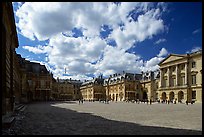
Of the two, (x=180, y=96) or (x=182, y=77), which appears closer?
(x=180, y=96)

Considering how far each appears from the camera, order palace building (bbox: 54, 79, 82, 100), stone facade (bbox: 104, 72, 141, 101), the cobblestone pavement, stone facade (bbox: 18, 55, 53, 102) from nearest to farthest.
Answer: the cobblestone pavement, stone facade (bbox: 18, 55, 53, 102), stone facade (bbox: 104, 72, 141, 101), palace building (bbox: 54, 79, 82, 100)

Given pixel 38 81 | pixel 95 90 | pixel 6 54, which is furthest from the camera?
pixel 95 90

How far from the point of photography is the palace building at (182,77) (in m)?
72.8

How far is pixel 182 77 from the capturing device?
7938 cm

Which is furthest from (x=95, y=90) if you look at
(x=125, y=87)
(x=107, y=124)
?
(x=107, y=124)

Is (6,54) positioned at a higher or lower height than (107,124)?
higher

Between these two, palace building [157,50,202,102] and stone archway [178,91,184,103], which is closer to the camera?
palace building [157,50,202,102]

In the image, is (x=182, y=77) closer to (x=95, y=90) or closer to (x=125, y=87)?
(x=125, y=87)

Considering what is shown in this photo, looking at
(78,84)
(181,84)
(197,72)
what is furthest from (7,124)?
(78,84)

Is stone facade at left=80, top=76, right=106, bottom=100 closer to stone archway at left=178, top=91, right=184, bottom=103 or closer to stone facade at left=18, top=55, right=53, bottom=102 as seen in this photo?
stone facade at left=18, top=55, right=53, bottom=102

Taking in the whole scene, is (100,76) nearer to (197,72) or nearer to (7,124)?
(197,72)

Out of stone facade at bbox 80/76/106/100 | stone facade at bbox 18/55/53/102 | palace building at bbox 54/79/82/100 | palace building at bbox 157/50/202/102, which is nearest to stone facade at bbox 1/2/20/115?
palace building at bbox 157/50/202/102

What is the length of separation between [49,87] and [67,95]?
197 feet

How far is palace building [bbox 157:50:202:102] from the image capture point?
239 feet
